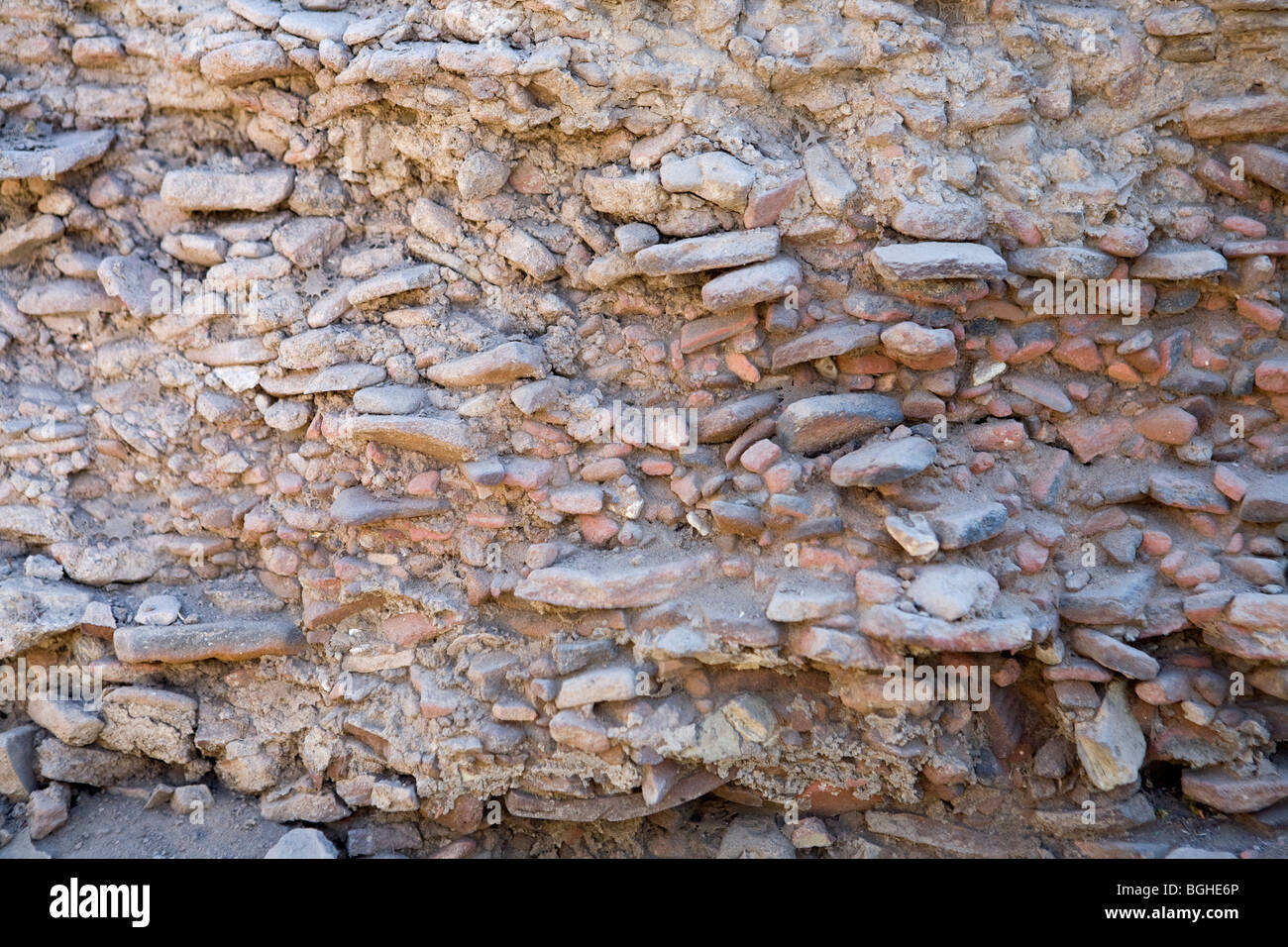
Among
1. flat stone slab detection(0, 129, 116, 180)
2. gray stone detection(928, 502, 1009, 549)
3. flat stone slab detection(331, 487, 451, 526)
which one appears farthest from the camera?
flat stone slab detection(0, 129, 116, 180)

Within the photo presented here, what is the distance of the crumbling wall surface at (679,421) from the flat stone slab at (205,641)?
18mm

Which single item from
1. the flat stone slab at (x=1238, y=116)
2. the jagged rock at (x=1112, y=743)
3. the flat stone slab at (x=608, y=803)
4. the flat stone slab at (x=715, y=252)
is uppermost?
the flat stone slab at (x=1238, y=116)

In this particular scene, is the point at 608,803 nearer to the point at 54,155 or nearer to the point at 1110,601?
the point at 1110,601

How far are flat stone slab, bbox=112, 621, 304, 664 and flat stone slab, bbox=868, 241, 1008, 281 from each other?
2685 mm

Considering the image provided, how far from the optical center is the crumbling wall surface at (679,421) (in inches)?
137

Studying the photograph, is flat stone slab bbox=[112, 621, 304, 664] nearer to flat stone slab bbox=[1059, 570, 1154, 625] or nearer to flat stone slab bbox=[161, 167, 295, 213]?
flat stone slab bbox=[161, 167, 295, 213]

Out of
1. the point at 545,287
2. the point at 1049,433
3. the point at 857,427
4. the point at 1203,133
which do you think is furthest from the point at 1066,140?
the point at 545,287

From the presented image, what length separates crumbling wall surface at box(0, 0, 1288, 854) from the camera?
3.47 metres

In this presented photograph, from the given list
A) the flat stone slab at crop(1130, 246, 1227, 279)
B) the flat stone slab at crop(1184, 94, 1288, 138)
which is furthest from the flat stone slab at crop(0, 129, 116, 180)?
the flat stone slab at crop(1184, 94, 1288, 138)

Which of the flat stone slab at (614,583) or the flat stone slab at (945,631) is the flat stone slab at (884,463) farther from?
the flat stone slab at (614,583)

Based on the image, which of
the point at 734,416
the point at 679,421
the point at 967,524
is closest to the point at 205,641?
the point at 679,421

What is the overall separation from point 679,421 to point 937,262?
1104 mm

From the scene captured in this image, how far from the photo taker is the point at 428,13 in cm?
363

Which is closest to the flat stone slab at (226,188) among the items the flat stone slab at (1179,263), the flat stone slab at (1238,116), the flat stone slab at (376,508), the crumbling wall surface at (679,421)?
the crumbling wall surface at (679,421)
